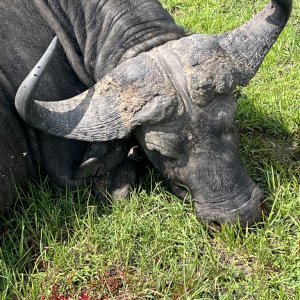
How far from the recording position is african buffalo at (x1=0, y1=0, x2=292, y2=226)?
4281 millimetres

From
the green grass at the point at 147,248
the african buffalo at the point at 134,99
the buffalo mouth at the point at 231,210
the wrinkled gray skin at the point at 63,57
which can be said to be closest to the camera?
the green grass at the point at 147,248

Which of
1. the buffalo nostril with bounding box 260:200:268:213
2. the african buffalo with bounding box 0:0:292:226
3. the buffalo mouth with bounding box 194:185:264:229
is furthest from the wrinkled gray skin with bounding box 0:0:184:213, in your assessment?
the buffalo nostril with bounding box 260:200:268:213

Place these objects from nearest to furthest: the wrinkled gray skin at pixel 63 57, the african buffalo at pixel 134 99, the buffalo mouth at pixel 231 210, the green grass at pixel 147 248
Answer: the green grass at pixel 147 248
the african buffalo at pixel 134 99
the buffalo mouth at pixel 231 210
the wrinkled gray skin at pixel 63 57

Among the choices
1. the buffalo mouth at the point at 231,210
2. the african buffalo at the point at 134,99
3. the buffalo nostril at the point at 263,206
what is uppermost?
the african buffalo at the point at 134,99

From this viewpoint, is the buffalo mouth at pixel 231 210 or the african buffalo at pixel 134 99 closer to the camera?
the african buffalo at pixel 134 99

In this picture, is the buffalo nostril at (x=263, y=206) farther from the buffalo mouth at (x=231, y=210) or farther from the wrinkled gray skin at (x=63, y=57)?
the wrinkled gray skin at (x=63, y=57)

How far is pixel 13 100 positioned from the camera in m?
4.57

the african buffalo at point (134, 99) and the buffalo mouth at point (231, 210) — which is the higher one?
the african buffalo at point (134, 99)

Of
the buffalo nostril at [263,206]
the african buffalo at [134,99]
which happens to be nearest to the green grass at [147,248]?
the buffalo nostril at [263,206]

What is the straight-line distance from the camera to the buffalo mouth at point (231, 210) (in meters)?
4.39

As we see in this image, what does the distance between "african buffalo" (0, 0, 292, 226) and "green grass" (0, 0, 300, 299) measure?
17cm

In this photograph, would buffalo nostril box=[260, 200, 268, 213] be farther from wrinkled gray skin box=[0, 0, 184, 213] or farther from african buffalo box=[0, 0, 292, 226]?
wrinkled gray skin box=[0, 0, 184, 213]

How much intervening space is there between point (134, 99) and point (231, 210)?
3.33ft

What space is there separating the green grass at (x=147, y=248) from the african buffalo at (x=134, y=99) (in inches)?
6.7
